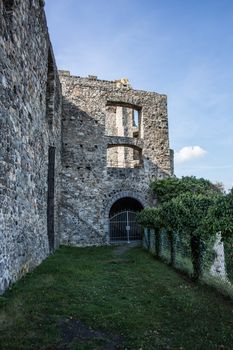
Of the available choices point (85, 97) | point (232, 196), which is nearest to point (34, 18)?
point (232, 196)

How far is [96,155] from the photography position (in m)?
17.9

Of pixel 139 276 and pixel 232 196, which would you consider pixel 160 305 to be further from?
pixel 139 276

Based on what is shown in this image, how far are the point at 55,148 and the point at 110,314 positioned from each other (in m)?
9.92

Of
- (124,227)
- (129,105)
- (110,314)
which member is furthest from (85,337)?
(129,105)

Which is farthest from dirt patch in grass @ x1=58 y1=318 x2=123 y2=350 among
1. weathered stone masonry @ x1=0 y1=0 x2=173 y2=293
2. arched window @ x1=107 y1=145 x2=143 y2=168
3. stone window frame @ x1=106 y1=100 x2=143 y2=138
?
arched window @ x1=107 y1=145 x2=143 y2=168

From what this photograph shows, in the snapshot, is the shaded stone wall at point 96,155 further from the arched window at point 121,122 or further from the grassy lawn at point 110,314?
the grassy lawn at point 110,314

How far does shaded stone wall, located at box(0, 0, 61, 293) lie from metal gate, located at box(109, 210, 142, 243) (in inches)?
315

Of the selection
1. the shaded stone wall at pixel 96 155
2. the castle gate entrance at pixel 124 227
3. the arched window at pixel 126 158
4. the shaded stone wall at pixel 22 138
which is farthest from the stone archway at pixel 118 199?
the shaded stone wall at pixel 22 138

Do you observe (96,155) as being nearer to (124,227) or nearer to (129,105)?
(129,105)

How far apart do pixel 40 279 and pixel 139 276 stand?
2451mm

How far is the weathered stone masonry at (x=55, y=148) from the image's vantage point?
648 cm

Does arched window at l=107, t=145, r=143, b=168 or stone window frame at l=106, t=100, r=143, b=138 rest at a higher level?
stone window frame at l=106, t=100, r=143, b=138

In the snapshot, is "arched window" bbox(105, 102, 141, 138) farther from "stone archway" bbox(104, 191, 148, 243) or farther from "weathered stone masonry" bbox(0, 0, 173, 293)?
"stone archway" bbox(104, 191, 148, 243)

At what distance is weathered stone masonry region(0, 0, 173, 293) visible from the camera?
648 cm
